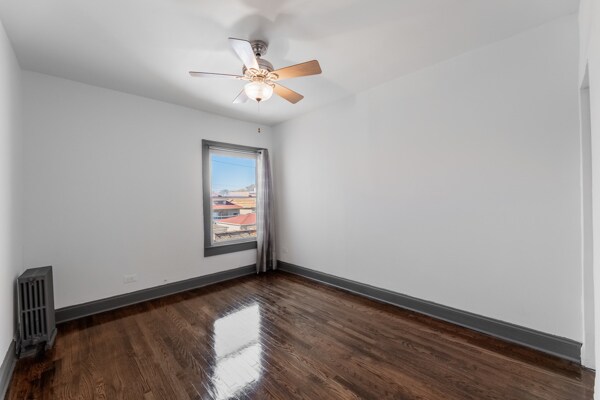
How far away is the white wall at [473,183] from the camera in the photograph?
2014mm

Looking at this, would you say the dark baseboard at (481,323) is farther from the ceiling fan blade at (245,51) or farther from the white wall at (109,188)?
the ceiling fan blade at (245,51)

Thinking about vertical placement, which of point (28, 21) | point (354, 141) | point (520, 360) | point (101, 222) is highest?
point (28, 21)

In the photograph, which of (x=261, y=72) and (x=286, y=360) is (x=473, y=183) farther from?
(x=286, y=360)

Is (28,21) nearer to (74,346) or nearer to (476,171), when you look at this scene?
(74,346)

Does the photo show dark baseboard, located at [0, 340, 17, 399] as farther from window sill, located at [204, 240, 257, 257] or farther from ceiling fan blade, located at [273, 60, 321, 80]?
ceiling fan blade, located at [273, 60, 321, 80]

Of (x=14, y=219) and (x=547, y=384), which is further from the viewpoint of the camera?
(x=14, y=219)

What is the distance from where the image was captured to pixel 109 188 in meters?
3.06

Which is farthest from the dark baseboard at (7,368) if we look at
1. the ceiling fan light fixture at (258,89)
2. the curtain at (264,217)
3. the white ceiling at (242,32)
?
the curtain at (264,217)

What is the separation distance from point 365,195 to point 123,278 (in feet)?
10.7

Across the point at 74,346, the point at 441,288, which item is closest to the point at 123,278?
the point at 74,346

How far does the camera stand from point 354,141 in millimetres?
3439

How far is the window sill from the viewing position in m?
3.92

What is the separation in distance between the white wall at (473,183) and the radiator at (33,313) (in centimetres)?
316

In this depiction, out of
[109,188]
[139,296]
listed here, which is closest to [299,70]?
[109,188]
